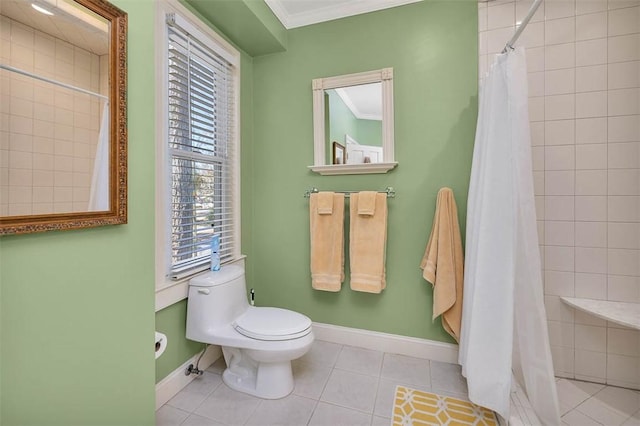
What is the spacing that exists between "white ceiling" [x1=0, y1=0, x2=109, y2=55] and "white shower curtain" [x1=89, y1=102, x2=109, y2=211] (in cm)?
20

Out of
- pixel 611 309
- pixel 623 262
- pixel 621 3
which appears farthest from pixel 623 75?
pixel 611 309

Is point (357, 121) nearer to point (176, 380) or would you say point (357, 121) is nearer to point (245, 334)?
point (245, 334)

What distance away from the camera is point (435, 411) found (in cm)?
150

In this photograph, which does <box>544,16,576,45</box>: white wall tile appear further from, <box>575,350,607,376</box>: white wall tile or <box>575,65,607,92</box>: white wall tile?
<box>575,350,607,376</box>: white wall tile

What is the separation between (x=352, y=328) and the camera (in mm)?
2162

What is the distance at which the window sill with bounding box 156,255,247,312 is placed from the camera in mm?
1505

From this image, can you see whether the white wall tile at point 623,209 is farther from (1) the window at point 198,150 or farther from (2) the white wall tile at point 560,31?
(1) the window at point 198,150

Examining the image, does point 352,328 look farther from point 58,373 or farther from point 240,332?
point 58,373

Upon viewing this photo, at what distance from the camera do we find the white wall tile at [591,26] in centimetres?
163

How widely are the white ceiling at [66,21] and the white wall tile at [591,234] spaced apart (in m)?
2.48

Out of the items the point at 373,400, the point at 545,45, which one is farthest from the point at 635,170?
the point at 373,400

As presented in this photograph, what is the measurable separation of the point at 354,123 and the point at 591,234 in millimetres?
1610

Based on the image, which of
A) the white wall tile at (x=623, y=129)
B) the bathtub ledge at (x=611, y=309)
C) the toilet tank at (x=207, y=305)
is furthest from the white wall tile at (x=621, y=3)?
the toilet tank at (x=207, y=305)

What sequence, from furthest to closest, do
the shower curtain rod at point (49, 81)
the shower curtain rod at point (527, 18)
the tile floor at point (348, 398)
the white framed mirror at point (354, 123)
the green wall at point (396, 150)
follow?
the white framed mirror at point (354, 123), the green wall at point (396, 150), the tile floor at point (348, 398), the shower curtain rod at point (527, 18), the shower curtain rod at point (49, 81)
